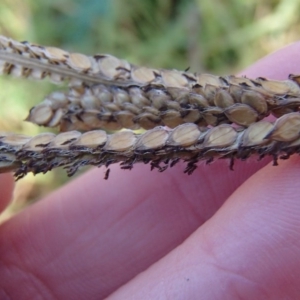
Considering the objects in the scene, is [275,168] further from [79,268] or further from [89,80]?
[79,268]

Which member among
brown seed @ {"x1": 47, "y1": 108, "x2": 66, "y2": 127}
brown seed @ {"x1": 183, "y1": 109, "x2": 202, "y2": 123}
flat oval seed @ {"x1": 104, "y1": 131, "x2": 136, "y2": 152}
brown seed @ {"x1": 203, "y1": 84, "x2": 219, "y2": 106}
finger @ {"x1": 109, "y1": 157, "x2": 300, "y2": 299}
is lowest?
finger @ {"x1": 109, "y1": 157, "x2": 300, "y2": 299}

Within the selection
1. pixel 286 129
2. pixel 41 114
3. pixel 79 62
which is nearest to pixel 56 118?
pixel 41 114

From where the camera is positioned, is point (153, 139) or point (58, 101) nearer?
point (153, 139)

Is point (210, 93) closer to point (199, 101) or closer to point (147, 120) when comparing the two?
point (199, 101)

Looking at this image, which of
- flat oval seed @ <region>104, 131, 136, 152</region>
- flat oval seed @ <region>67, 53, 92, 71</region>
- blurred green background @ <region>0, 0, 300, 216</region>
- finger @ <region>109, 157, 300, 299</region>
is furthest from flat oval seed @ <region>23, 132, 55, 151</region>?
blurred green background @ <region>0, 0, 300, 216</region>

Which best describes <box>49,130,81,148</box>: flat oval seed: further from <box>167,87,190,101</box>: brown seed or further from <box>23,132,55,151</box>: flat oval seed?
<box>167,87,190,101</box>: brown seed

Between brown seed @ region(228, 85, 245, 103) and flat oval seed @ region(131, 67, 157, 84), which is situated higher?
flat oval seed @ region(131, 67, 157, 84)
